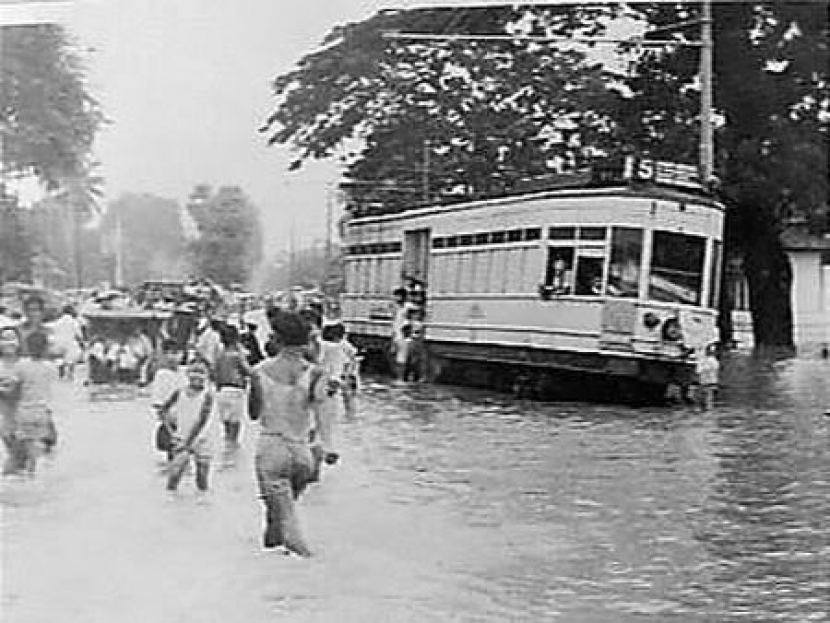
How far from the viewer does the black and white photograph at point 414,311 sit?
2371mm

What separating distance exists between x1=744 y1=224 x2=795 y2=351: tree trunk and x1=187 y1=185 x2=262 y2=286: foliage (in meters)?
0.90

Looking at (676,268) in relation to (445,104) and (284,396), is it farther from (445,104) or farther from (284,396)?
(284,396)

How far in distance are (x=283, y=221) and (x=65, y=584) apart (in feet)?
2.51

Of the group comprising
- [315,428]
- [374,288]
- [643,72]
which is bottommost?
[315,428]

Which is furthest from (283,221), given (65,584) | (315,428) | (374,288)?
(65,584)

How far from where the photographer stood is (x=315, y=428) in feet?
8.86

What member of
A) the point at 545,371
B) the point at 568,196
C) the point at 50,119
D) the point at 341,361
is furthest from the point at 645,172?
the point at 50,119

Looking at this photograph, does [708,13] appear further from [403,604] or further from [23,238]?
[23,238]

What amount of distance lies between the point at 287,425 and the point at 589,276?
59 centimetres

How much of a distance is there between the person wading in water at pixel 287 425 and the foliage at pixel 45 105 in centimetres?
63

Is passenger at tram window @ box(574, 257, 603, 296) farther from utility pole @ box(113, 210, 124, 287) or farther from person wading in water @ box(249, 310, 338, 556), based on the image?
utility pole @ box(113, 210, 124, 287)

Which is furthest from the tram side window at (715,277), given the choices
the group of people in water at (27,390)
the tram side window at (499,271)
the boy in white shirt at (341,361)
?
the group of people in water at (27,390)

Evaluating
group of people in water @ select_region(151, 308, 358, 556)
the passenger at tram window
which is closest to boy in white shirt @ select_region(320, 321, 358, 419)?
group of people in water @ select_region(151, 308, 358, 556)

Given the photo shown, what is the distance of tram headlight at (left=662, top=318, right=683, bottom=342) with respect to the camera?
2385 millimetres
